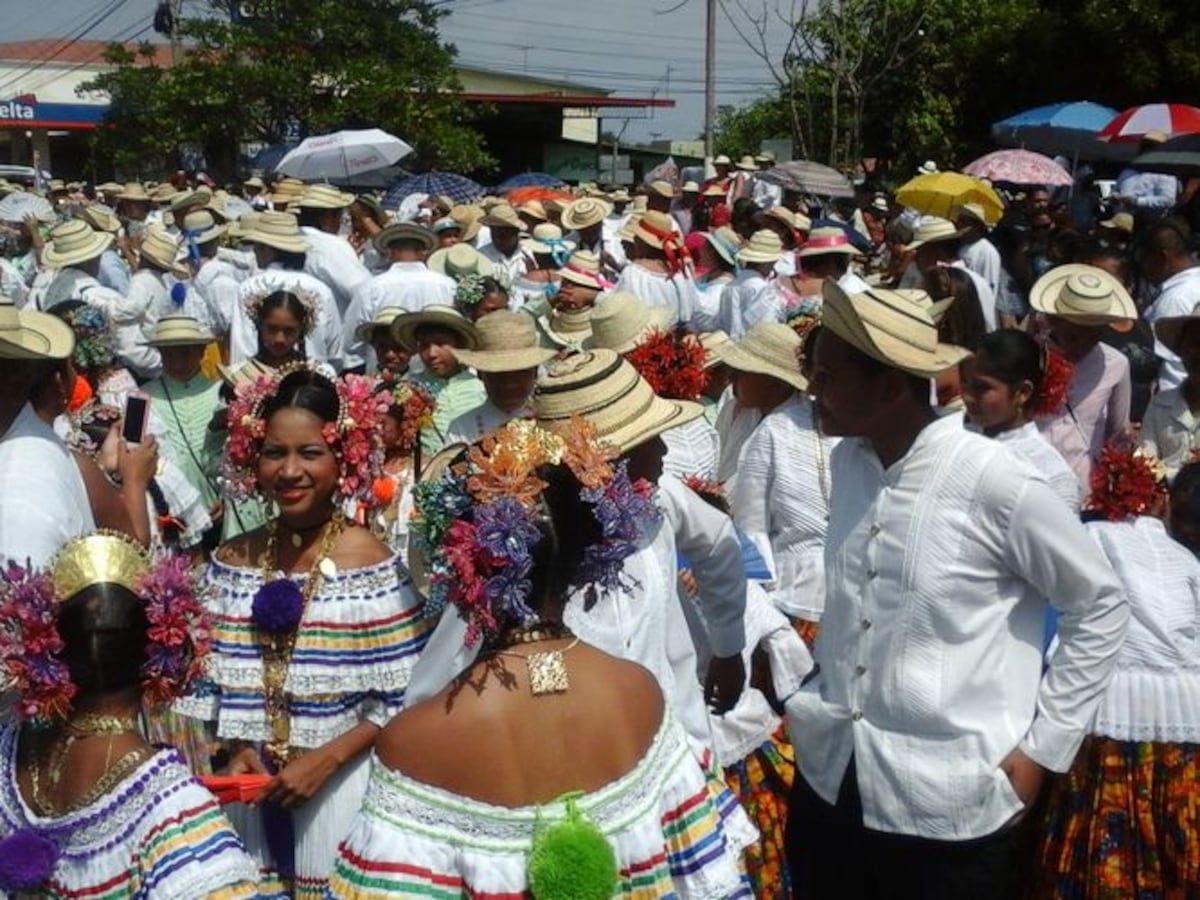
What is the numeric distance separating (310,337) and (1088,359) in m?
4.85

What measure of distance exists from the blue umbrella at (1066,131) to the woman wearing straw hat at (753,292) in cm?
885

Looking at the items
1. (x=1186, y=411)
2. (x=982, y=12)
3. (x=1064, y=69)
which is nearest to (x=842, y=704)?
(x=1186, y=411)

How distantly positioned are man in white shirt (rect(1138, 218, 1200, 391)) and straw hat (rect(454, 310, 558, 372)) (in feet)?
12.6

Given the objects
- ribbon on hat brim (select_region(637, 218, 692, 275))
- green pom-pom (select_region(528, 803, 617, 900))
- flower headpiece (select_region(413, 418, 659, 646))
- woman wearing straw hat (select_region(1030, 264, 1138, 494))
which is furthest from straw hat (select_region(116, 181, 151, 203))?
green pom-pom (select_region(528, 803, 617, 900))

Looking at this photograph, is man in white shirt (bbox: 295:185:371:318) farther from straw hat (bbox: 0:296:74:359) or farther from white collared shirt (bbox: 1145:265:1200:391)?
straw hat (bbox: 0:296:74:359)

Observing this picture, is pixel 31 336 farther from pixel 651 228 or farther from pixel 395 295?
pixel 651 228

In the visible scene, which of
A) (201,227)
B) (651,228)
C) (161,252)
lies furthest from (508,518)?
(201,227)

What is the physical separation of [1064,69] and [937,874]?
23.5 metres

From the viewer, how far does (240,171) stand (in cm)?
3412

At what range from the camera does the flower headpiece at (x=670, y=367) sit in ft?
20.0

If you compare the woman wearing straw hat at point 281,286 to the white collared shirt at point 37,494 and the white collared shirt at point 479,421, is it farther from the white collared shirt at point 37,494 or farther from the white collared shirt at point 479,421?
the white collared shirt at point 37,494

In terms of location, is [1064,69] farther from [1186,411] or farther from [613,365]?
[613,365]

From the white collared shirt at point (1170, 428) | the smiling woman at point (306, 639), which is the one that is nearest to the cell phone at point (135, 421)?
the smiling woman at point (306, 639)

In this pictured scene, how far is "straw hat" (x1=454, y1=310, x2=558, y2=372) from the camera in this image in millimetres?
6332
